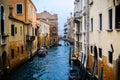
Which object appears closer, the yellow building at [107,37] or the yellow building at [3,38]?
the yellow building at [107,37]

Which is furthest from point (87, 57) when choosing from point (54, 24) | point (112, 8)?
point (54, 24)

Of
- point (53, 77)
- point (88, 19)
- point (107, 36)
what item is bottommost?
point (53, 77)

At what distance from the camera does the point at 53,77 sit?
22.2m

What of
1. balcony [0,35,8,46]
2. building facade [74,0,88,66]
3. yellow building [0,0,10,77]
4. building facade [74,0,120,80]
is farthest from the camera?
building facade [74,0,88,66]

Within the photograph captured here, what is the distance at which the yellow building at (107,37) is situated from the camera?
12047mm

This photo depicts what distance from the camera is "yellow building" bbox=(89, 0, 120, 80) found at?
12.0 metres

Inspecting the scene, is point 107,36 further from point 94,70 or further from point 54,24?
point 54,24

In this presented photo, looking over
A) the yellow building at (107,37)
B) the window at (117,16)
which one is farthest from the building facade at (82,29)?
the window at (117,16)

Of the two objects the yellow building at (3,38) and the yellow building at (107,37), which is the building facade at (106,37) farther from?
the yellow building at (3,38)

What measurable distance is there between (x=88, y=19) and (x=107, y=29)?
674cm

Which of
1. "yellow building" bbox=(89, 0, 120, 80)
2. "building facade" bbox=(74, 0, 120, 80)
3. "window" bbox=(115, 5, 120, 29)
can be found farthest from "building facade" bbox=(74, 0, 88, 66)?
"window" bbox=(115, 5, 120, 29)

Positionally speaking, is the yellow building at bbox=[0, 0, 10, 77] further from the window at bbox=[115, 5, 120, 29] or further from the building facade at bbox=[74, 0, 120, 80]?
the window at bbox=[115, 5, 120, 29]

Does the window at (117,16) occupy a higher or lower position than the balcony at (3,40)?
higher

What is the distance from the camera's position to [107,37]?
1380 cm
